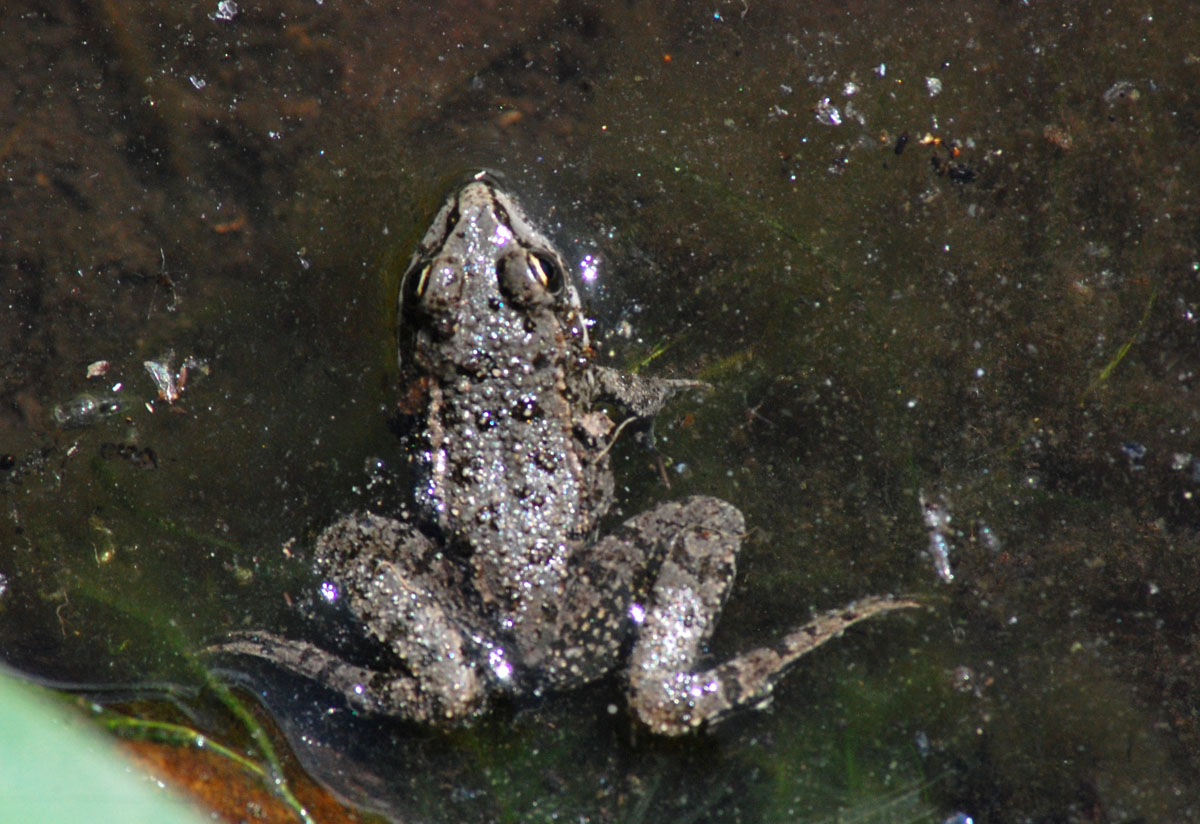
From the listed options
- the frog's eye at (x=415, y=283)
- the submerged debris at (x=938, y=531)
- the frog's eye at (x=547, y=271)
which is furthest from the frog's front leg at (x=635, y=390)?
the submerged debris at (x=938, y=531)

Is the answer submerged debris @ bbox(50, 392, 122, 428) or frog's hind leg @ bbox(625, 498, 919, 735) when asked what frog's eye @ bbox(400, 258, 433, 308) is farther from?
submerged debris @ bbox(50, 392, 122, 428)

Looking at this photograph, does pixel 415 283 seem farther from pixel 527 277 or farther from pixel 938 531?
pixel 938 531

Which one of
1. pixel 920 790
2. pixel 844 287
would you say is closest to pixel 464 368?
pixel 844 287

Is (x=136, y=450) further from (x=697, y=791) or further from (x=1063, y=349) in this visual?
(x=1063, y=349)

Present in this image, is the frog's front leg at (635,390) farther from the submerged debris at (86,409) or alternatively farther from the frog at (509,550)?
the submerged debris at (86,409)

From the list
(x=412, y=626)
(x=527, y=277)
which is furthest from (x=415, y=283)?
(x=412, y=626)

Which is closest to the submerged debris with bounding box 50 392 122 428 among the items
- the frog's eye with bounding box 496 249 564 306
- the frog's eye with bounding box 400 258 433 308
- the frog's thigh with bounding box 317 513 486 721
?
the frog's thigh with bounding box 317 513 486 721
